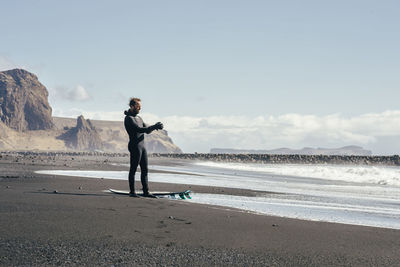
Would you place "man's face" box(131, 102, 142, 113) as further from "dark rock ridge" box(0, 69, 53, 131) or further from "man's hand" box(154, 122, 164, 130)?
"dark rock ridge" box(0, 69, 53, 131)

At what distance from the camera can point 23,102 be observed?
16912cm

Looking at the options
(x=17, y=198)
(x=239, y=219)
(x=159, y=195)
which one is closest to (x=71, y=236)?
(x=239, y=219)

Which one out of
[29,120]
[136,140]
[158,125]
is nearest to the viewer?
[158,125]

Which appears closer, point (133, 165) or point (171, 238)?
point (171, 238)

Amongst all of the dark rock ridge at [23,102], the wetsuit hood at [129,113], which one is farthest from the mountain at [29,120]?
the wetsuit hood at [129,113]

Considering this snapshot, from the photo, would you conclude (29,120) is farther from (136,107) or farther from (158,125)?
(158,125)

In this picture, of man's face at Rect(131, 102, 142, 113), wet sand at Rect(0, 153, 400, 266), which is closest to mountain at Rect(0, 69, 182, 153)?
man's face at Rect(131, 102, 142, 113)

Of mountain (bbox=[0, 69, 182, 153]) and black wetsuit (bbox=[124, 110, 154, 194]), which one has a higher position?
mountain (bbox=[0, 69, 182, 153])

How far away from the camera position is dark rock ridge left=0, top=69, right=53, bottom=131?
162750mm

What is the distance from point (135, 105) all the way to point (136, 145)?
41.9 inches

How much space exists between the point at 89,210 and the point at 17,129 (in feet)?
546

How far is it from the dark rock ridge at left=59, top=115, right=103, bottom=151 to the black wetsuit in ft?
561

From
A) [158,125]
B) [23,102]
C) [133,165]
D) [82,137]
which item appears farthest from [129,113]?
[82,137]

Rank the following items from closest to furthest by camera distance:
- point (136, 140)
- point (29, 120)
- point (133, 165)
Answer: point (133, 165) < point (136, 140) < point (29, 120)
